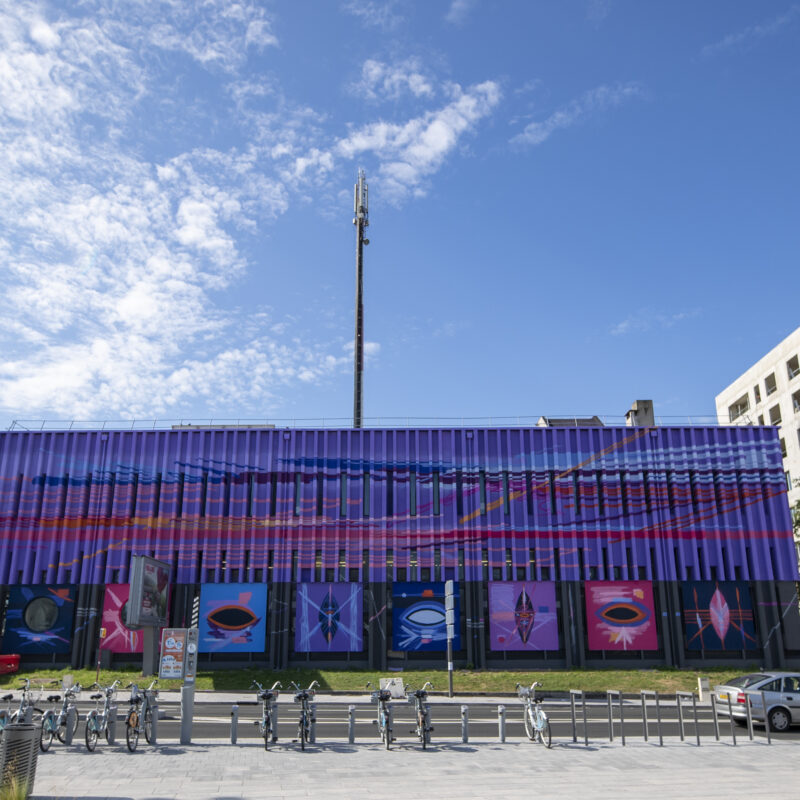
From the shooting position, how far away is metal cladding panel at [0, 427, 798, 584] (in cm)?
4250

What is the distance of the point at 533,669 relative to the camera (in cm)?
4100

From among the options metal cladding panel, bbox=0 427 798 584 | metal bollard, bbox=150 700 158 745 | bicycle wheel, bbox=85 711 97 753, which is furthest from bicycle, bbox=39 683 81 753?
Answer: metal cladding panel, bbox=0 427 798 584

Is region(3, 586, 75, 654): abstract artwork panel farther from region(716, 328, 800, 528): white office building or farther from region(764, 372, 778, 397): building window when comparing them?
region(764, 372, 778, 397): building window

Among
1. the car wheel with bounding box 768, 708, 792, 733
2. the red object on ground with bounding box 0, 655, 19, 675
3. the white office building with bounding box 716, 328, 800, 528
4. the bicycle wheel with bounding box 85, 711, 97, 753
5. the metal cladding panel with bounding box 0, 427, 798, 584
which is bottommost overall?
the red object on ground with bounding box 0, 655, 19, 675

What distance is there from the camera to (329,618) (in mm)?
41625

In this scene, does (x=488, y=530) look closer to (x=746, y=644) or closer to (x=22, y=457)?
(x=746, y=644)

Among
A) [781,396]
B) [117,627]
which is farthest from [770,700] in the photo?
[781,396]

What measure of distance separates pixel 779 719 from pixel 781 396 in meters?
50.1

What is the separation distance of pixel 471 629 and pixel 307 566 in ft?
33.6

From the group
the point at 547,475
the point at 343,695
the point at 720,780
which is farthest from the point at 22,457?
the point at 720,780

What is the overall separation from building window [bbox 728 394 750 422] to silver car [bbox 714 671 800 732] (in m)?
56.8

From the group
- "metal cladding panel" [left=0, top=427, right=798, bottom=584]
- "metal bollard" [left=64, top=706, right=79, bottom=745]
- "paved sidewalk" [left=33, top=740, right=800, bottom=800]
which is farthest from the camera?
"metal cladding panel" [left=0, top=427, right=798, bottom=584]

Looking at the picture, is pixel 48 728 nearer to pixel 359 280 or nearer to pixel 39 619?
pixel 39 619

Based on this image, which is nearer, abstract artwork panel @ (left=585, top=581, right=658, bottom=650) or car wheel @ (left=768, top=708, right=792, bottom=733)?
car wheel @ (left=768, top=708, right=792, bottom=733)
